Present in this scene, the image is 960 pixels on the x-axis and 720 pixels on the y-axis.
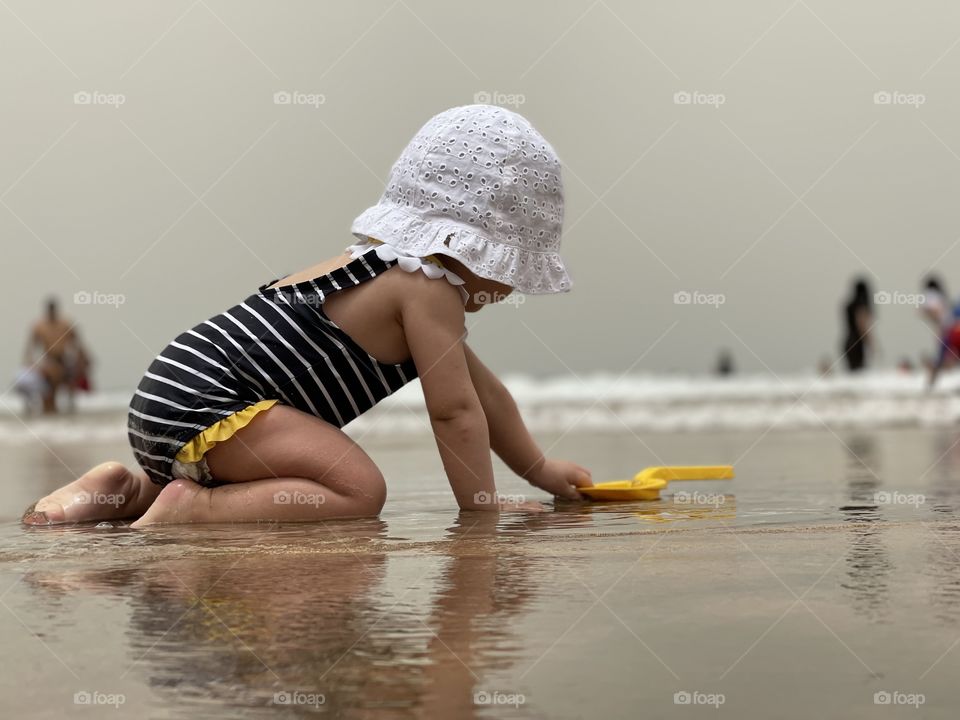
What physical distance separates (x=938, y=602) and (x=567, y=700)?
1.44 feet

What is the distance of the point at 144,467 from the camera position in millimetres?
1845

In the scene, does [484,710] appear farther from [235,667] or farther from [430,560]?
[430,560]

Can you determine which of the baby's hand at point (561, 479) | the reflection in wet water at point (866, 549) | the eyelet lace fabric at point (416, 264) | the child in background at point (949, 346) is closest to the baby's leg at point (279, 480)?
the eyelet lace fabric at point (416, 264)

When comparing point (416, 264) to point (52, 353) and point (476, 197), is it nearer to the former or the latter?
point (476, 197)

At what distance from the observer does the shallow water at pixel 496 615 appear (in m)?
0.74

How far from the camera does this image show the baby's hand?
6.85 ft

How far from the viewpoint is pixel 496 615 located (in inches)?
37.9

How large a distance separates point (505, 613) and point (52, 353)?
8.96 meters

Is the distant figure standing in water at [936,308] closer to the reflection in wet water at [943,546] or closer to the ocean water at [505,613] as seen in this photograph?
the reflection in wet water at [943,546]

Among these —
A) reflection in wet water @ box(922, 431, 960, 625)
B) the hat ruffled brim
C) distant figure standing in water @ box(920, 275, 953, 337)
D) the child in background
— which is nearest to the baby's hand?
the hat ruffled brim

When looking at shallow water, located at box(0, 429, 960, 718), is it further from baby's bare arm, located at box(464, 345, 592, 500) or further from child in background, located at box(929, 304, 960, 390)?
child in background, located at box(929, 304, 960, 390)

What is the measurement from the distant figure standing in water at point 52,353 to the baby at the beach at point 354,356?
7.69 metres

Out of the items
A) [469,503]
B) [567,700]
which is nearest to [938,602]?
[567,700]

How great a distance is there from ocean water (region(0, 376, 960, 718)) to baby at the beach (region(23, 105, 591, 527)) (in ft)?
0.29
